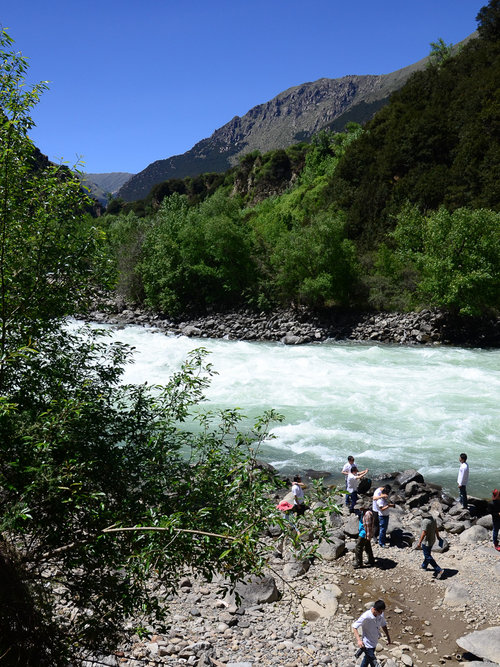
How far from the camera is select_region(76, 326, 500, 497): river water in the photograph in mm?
15891

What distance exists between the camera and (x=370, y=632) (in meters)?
7.62

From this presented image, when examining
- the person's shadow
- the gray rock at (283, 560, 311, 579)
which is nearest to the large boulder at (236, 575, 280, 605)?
the gray rock at (283, 560, 311, 579)

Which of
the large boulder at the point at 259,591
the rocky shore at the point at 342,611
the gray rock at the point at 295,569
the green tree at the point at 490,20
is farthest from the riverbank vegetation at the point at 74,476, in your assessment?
the green tree at the point at 490,20

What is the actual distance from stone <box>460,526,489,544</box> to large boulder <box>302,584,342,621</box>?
3940 mm

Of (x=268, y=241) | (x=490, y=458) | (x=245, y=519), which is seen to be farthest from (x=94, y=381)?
(x=268, y=241)

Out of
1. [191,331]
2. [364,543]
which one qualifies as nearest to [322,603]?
[364,543]

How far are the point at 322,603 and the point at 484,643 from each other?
2954 millimetres

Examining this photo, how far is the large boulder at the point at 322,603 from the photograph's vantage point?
903cm

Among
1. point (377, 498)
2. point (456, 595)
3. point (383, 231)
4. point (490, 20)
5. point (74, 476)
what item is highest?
point (490, 20)

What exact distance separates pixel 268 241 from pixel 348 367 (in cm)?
2493

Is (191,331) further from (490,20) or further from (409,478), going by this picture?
(490,20)

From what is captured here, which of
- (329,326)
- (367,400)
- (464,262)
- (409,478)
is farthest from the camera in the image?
(329,326)

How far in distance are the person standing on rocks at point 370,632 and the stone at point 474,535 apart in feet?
15.0

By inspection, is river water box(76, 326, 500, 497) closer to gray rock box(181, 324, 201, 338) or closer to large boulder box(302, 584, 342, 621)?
large boulder box(302, 584, 342, 621)
